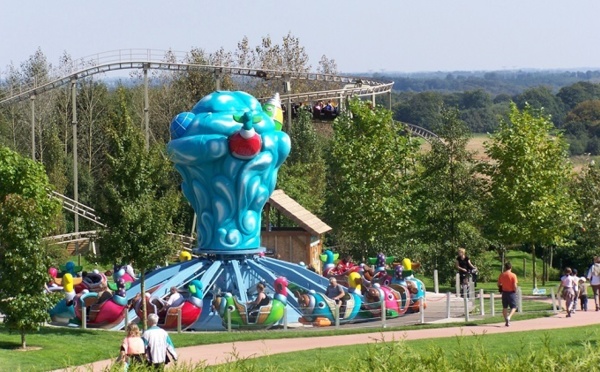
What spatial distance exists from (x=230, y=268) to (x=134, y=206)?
5.19 metres

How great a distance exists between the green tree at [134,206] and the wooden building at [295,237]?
975cm

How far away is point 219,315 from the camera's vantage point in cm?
2952

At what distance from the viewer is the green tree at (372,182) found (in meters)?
41.0

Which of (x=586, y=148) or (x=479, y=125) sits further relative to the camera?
(x=479, y=125)

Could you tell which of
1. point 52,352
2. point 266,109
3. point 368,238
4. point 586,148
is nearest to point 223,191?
point 266,109

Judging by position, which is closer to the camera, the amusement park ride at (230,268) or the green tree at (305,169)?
the amusement park ride at (230,268)

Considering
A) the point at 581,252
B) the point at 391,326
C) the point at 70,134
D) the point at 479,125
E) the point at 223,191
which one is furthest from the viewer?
the point at 479,125

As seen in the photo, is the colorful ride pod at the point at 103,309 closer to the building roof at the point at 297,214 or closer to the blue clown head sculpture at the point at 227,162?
the blue clown head sculpture at the point at 227,162

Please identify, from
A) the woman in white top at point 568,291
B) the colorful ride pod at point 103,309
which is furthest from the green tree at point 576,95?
the colorful ride pod at point 103,309

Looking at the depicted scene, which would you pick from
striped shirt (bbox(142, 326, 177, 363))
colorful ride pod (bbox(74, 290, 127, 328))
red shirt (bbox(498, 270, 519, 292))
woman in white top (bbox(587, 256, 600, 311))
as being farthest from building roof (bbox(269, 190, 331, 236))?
striped shirt (bbox(142, 326, 177, 363))

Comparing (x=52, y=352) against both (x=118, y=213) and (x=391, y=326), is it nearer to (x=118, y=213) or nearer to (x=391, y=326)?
(x=118, y=213)

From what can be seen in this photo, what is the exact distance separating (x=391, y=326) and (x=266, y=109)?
7.08 meters

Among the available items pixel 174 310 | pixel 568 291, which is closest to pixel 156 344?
pixel 174 310

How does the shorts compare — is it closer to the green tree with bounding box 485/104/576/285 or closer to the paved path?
the paved path
